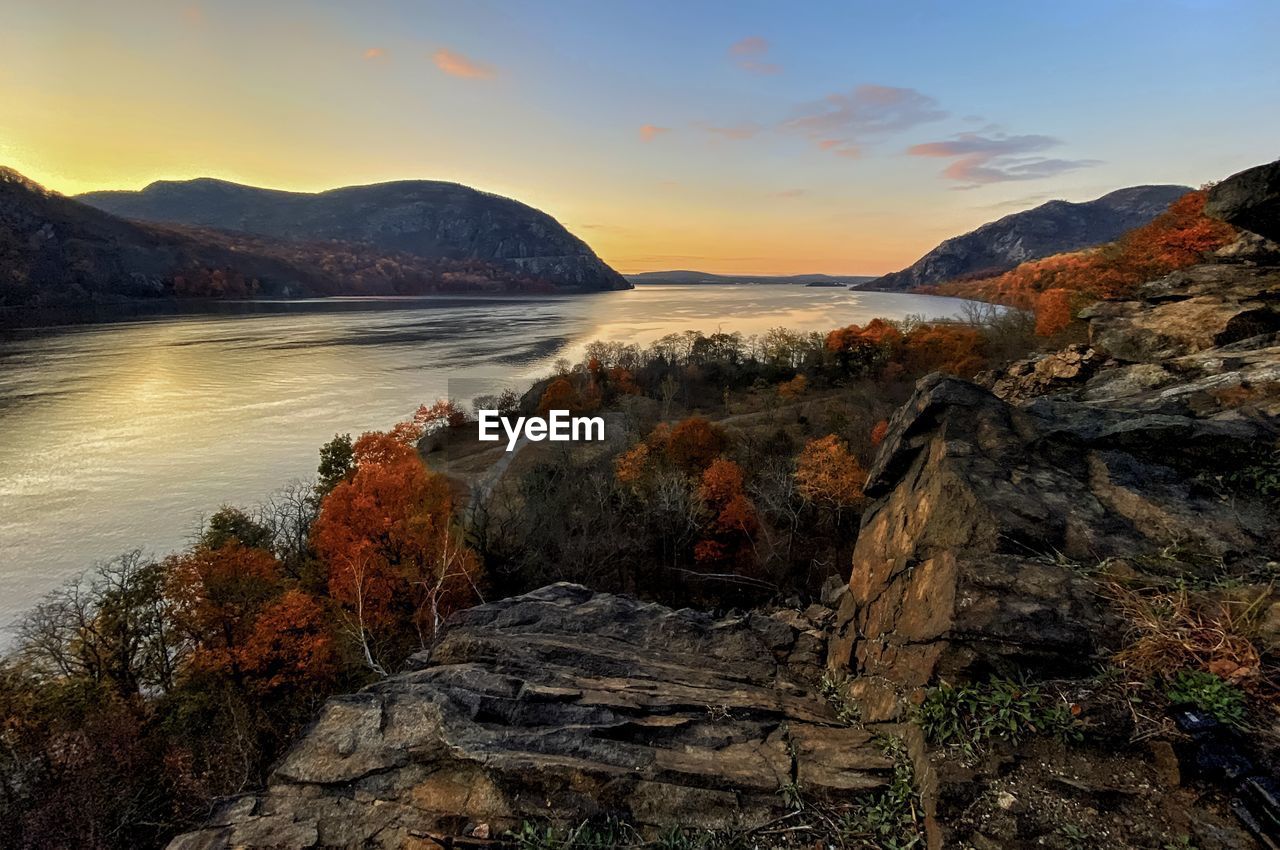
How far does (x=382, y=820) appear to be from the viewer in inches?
212

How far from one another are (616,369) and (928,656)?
69.8 m

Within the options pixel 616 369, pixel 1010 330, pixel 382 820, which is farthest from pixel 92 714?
pixel 1010 330

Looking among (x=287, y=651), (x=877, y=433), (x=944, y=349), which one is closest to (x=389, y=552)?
(x=287, y=651)

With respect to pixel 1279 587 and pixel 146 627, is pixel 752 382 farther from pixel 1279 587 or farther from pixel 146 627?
pixel 1279 587

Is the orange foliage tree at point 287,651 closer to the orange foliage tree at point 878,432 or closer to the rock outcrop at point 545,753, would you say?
the rock outcrop at point 545,753

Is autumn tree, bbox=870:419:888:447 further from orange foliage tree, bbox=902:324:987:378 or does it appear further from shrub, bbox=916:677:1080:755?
shrub, bbox=916:677:1080:755

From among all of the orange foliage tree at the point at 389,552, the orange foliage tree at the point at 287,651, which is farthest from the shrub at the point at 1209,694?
the orange foliage tree at the point at 287,651

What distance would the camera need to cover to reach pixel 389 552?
3259cm

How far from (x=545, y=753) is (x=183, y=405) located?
245 feet

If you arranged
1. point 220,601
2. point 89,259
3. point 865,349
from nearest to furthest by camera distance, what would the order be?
point 220,601
point 865,349
point 89,259

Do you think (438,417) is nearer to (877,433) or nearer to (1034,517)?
(877,433)

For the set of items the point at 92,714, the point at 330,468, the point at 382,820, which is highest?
the point at 382,820

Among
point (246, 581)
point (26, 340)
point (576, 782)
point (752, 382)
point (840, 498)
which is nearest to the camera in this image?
point (576, 782)

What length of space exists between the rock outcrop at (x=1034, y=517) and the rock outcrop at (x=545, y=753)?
Answer: 4.10 feet
